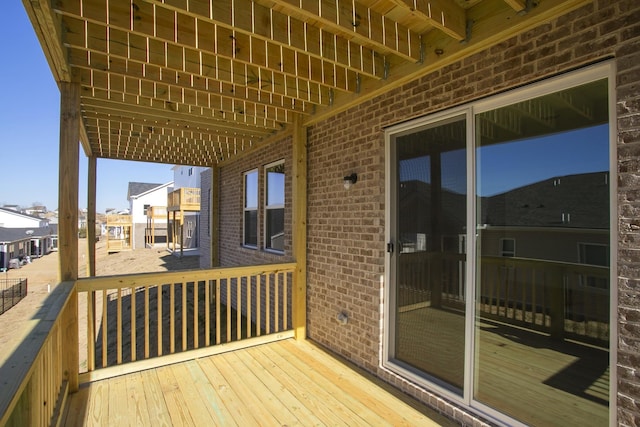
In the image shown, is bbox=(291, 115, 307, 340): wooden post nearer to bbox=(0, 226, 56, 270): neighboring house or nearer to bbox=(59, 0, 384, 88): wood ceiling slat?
bbox=(59, 0, 384, 88): wood ceiling slat

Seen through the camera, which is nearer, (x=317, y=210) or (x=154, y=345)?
(x=317, y=210)

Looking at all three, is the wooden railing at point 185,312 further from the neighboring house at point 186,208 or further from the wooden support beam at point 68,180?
the neighboring house at point 186,208

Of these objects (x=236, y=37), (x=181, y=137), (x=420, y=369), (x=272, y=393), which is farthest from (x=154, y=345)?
(x=236, y=37)

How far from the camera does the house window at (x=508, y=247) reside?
6.97ft

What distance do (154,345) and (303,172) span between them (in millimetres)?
5095

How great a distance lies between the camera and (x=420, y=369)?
2764 millimetres

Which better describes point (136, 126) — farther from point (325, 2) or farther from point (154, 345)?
point (154, 345)

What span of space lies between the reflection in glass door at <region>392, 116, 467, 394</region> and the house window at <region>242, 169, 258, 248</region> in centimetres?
375

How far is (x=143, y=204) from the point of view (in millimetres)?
29766

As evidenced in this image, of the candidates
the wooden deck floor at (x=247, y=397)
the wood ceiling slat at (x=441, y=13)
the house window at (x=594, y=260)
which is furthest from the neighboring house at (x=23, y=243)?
the house window at (x=594, y=260)

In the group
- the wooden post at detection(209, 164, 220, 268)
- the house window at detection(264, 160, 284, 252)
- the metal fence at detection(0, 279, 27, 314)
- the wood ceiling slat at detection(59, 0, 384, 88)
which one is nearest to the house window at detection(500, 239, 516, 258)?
the wood ceiling slat at detection(59, 0, 384, 88)

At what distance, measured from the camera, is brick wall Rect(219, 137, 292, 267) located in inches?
196

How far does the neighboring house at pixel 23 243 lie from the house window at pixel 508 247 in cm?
2870

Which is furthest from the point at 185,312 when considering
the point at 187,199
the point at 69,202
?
the point at 187,199
